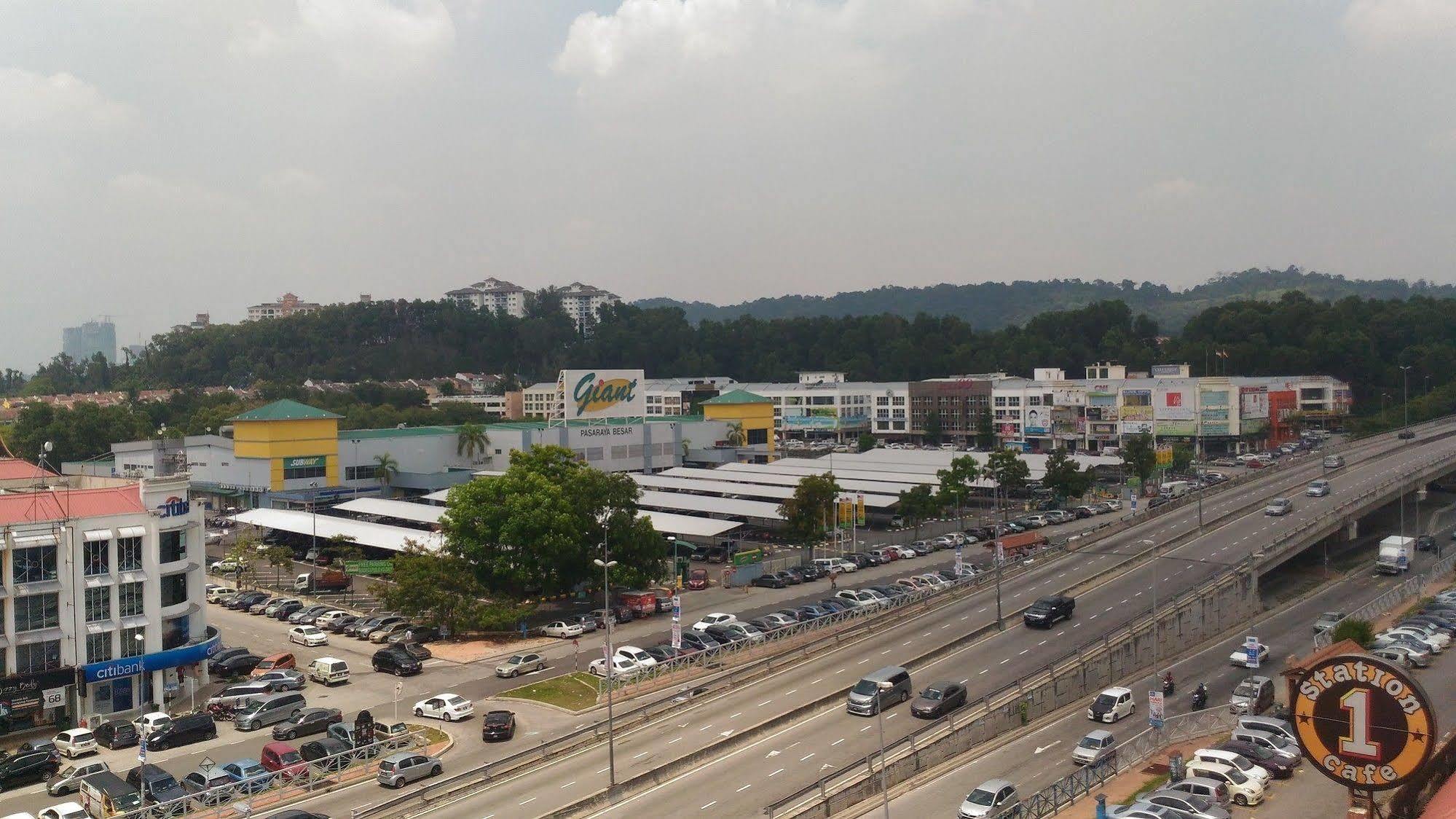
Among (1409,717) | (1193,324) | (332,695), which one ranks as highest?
(1193,324)

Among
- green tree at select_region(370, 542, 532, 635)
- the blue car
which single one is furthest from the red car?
green tree at select_region(370, 542, 532, 635)

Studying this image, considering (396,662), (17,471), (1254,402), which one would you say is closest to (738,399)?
(1254,402)

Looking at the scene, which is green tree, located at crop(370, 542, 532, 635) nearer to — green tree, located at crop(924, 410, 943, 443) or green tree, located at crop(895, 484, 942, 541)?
green tree, located at crop(895, 484, 942, 541)

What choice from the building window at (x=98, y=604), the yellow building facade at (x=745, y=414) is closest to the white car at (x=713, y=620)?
the building window at (x=98, y=604)

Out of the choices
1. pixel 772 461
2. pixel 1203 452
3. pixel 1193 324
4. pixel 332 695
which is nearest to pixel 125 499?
pixel 332 695

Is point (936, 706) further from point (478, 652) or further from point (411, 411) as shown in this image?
point (411, 411)

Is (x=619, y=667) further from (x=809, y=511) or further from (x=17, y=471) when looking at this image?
(x=17, y=471)

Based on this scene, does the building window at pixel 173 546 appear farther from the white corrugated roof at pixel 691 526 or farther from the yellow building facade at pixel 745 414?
the yellow building facade at pixel 745 414
